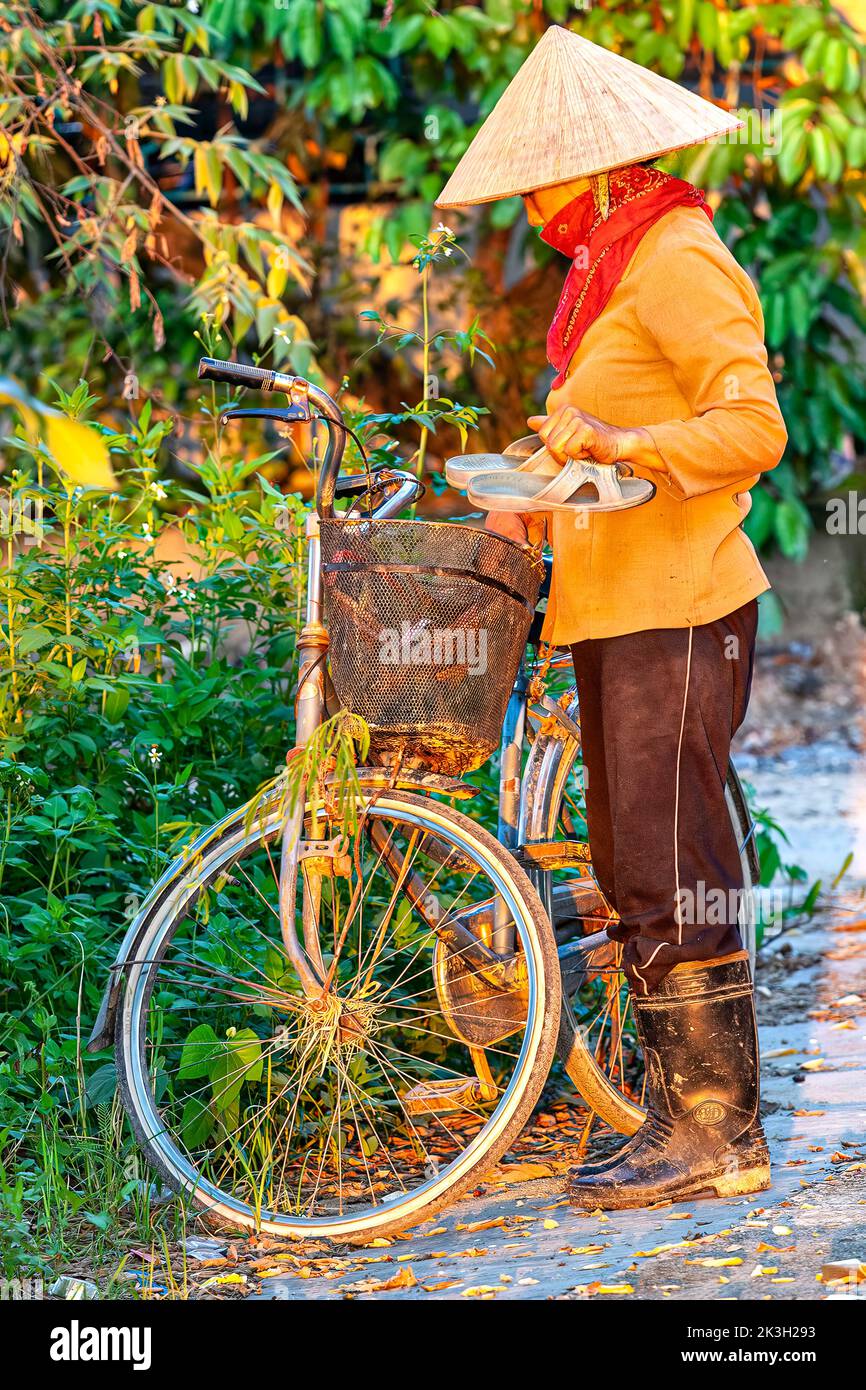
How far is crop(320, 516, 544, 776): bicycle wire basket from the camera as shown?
276 cm

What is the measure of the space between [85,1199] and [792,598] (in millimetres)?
6435

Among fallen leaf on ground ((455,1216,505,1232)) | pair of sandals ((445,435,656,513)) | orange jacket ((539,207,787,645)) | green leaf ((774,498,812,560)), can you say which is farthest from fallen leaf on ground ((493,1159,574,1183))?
green leaf ((774,498,812,560))

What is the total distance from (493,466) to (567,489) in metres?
0.22

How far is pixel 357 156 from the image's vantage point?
28.5 ft

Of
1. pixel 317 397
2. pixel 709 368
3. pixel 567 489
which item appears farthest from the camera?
pixel 317 397

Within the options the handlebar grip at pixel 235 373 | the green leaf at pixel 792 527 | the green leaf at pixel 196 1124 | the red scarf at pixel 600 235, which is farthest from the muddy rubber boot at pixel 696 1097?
the green leaf at pixel 792 527

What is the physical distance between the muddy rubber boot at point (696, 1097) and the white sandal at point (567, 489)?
0.84 m

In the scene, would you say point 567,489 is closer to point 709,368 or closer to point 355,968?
point 709,368

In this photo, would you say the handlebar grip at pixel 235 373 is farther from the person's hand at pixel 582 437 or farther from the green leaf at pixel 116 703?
the green leaf at pixel 116 703

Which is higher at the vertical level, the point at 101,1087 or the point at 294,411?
the point at 294,411

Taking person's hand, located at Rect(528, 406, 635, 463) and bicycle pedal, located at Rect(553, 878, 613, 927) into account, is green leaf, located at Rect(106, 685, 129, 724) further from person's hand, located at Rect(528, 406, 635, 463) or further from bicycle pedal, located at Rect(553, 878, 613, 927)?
person's hand, located at Rect(528, 406, 635, 463)

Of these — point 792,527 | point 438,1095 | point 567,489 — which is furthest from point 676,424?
point 792,527

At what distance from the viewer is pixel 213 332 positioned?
4.38 meters
